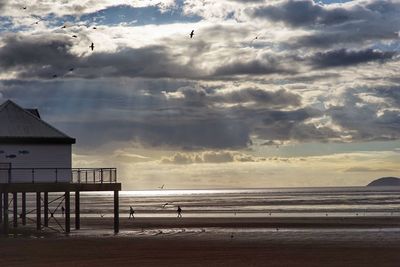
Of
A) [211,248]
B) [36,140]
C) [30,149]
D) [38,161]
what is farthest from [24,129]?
[211,248]

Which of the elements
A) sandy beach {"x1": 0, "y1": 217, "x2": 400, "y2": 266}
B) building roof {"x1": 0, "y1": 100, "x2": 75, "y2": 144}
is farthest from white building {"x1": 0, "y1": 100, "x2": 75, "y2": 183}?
sandy beach {"x1": 0, "y1": 217, "x2": 400, "y2": 266}

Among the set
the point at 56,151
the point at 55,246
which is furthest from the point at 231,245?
the point at 56,151

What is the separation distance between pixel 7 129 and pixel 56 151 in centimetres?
324

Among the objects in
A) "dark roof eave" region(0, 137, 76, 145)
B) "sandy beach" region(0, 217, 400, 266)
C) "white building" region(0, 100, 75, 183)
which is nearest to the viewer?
"sandy beach" region(0, 217, 400, 266)

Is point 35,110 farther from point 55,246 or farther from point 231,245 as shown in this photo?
point 231,245

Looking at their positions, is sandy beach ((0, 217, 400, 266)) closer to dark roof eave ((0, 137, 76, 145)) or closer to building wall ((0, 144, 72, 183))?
building wall ((0, 144, 72, 183))

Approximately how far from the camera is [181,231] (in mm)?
55062

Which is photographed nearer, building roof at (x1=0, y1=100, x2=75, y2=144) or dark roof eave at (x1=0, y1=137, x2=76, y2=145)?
dark roof eave at (x1=0, y1=137, x2=76, y2=145)

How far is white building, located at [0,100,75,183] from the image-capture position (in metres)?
45.2

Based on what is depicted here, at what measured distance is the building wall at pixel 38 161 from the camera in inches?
1781

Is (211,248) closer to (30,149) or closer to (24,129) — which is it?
(30,149)

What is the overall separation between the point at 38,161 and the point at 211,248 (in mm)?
13015

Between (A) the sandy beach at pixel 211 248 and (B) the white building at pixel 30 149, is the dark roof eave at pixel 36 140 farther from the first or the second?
(A) the sandy beach at pixel 211 248

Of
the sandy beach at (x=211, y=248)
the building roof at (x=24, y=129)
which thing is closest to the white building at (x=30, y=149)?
the building roof at (x=24, y=129)
